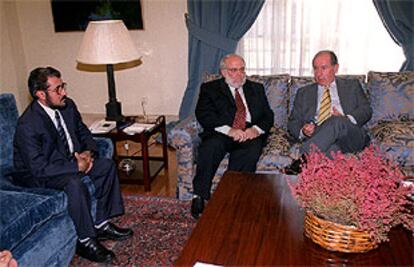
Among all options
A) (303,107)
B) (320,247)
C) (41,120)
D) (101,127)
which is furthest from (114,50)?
(320,247)

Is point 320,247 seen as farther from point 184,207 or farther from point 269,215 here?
point 184,207

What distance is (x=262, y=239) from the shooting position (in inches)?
64.7

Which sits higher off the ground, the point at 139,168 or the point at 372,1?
the point at 372,1

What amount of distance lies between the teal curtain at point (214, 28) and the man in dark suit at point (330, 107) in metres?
1.17

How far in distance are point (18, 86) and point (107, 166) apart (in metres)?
2.82

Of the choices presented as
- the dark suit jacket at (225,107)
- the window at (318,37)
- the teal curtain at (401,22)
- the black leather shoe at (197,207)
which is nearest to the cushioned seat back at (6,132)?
the black leather shoe at (197,207)

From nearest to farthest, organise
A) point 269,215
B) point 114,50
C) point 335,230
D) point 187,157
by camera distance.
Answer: point 335,230 < point 269,215 < point 187,157 < point 114,50

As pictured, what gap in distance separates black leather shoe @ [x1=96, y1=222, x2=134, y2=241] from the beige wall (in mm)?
2180

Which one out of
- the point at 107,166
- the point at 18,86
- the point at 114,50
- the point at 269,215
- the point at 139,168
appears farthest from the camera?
the point at 18,86

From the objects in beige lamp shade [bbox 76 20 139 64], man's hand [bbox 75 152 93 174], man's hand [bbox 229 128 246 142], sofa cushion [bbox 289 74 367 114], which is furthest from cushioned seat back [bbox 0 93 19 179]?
sofa cushion [bbox 289 74 367 114]

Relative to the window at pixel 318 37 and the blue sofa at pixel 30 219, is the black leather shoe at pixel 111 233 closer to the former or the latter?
the blue sofa at pixel 30 219

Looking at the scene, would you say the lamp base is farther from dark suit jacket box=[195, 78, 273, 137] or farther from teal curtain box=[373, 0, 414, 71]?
teal curtain box=[373, 0, 414, 71]

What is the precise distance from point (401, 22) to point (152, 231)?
112 inches

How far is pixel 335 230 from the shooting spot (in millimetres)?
1492
